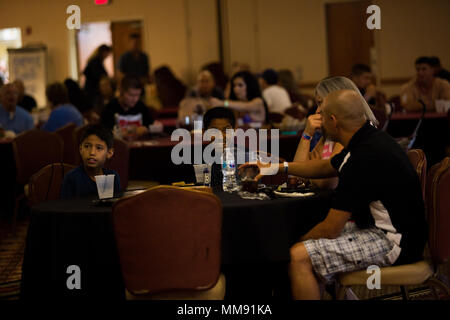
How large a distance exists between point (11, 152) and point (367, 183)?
456 centimetres

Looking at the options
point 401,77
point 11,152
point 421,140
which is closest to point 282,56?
point 401,77

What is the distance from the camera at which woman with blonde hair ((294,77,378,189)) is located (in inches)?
138

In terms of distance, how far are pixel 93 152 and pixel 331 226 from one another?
57.7 inches

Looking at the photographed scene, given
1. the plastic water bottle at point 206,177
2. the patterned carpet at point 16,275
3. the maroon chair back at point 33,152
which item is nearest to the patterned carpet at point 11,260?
the patterned carpet at point 16,275

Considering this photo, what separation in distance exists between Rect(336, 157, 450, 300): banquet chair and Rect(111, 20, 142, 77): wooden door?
1212 cm

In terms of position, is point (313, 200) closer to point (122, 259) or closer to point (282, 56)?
point (122, 259)

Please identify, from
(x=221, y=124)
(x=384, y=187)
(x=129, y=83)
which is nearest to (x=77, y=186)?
(x=221, y=124)

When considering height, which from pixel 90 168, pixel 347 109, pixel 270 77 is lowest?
pixel 90 168

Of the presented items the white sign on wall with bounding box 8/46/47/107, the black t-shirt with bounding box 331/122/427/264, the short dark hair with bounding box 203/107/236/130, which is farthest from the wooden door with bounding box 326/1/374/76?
the black t-shirt with bounding box 331/122/427/264

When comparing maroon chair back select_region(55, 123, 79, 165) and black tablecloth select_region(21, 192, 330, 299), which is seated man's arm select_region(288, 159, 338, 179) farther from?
maroon chair back select_region(55, 123, 79, 165)

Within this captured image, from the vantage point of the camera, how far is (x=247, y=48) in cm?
1408

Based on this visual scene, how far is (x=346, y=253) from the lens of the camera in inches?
120

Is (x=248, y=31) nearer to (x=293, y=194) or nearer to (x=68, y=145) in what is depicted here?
(x=68, y=145)

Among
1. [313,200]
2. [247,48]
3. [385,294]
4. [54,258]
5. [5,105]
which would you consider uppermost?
[247,48]
